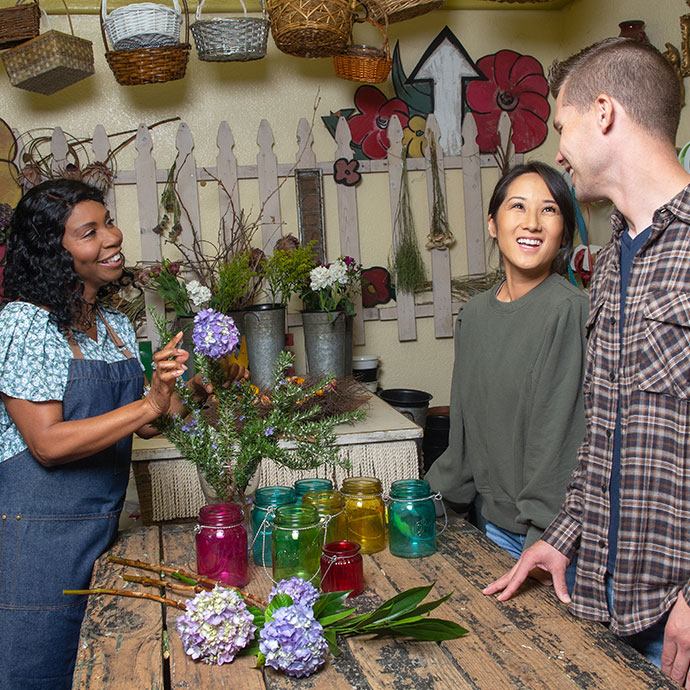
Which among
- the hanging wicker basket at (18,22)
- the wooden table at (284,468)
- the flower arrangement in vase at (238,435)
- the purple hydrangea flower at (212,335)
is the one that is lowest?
the wooden table at (284,468)

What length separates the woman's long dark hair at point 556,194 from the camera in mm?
2020

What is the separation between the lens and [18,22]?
335 cm

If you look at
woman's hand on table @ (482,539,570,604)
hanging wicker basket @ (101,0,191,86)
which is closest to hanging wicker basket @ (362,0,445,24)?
hanging wicker basket @ (101,0,191,86)

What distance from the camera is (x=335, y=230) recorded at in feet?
13.9

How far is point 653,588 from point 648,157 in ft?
2.69

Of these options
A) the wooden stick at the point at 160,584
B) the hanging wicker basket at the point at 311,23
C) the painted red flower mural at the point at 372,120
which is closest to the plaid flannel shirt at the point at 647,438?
the wooden stick at the point at 160,584

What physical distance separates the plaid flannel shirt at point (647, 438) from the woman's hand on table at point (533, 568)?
1.6 inches

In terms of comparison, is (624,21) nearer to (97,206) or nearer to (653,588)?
(97,206)

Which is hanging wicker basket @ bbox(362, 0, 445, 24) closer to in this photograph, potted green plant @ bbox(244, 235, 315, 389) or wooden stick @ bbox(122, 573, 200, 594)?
potted green plant @ bbox(244, 235, 315, 389)

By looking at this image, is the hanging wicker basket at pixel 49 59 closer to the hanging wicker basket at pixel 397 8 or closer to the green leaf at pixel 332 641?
the hanging wicker basket at pixel 397 8

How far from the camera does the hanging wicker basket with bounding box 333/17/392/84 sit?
3682 millimetres

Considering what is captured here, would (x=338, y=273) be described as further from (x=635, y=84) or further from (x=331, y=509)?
(x=635, y=84)

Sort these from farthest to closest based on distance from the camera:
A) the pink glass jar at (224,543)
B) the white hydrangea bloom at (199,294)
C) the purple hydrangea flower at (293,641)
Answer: the white hydrangea bloom at (199,294), the pink glass jar at (224,543), the purple hydrangea flower at (293,641)

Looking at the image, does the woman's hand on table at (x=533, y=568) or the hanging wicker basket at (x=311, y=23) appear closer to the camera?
the woman's hand on table at (x=533, y=568)
